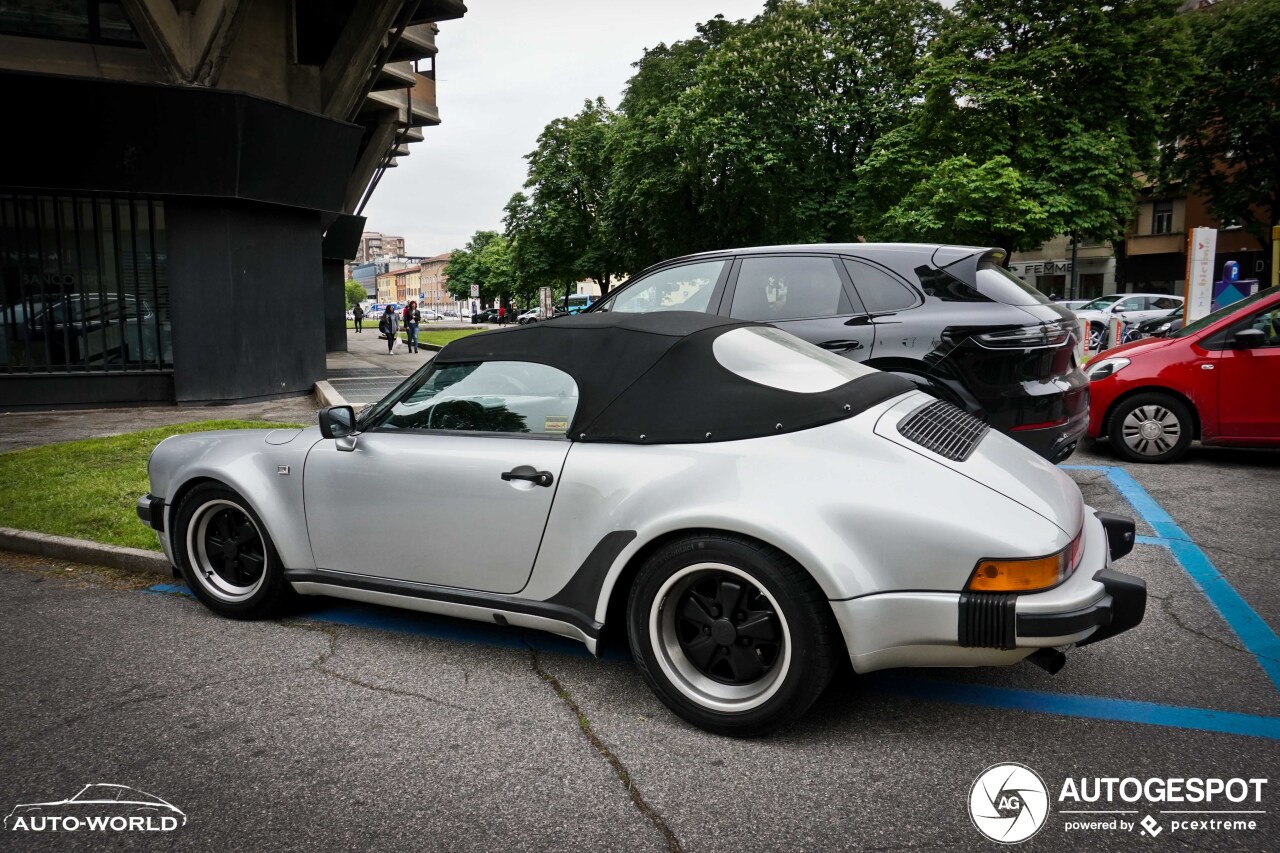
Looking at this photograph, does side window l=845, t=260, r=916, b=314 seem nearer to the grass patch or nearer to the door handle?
the door handle

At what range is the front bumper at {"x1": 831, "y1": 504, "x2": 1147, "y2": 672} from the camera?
259cm

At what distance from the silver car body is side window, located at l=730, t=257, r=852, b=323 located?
2.53m

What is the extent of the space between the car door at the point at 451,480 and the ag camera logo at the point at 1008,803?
1.67 m

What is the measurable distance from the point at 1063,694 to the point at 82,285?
14.4 metres

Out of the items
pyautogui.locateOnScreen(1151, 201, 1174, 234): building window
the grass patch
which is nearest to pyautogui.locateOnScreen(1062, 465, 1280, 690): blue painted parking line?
the grass patch

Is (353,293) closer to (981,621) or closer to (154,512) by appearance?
(154,512)

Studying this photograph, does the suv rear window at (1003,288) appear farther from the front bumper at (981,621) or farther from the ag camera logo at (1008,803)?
the ag camera logo at (1008,803)

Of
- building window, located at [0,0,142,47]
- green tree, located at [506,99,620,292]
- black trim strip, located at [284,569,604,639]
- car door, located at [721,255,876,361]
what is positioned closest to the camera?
black trim strip, located at [284,569,604,639]

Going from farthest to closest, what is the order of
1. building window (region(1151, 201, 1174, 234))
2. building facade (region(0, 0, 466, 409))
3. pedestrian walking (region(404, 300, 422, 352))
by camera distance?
building window (region(1151, 201, 1174, 234)) < pedestrian walking (region(404, 300, 422, 352)) < building facade (region(0, 0, 466, 409))

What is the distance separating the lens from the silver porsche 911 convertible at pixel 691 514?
267 centimetres

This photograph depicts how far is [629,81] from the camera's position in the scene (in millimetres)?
44781

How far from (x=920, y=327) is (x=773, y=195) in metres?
26.4

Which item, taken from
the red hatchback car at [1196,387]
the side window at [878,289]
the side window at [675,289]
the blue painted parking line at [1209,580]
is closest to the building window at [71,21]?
the side window at [675,289]

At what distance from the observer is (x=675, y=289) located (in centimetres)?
655
